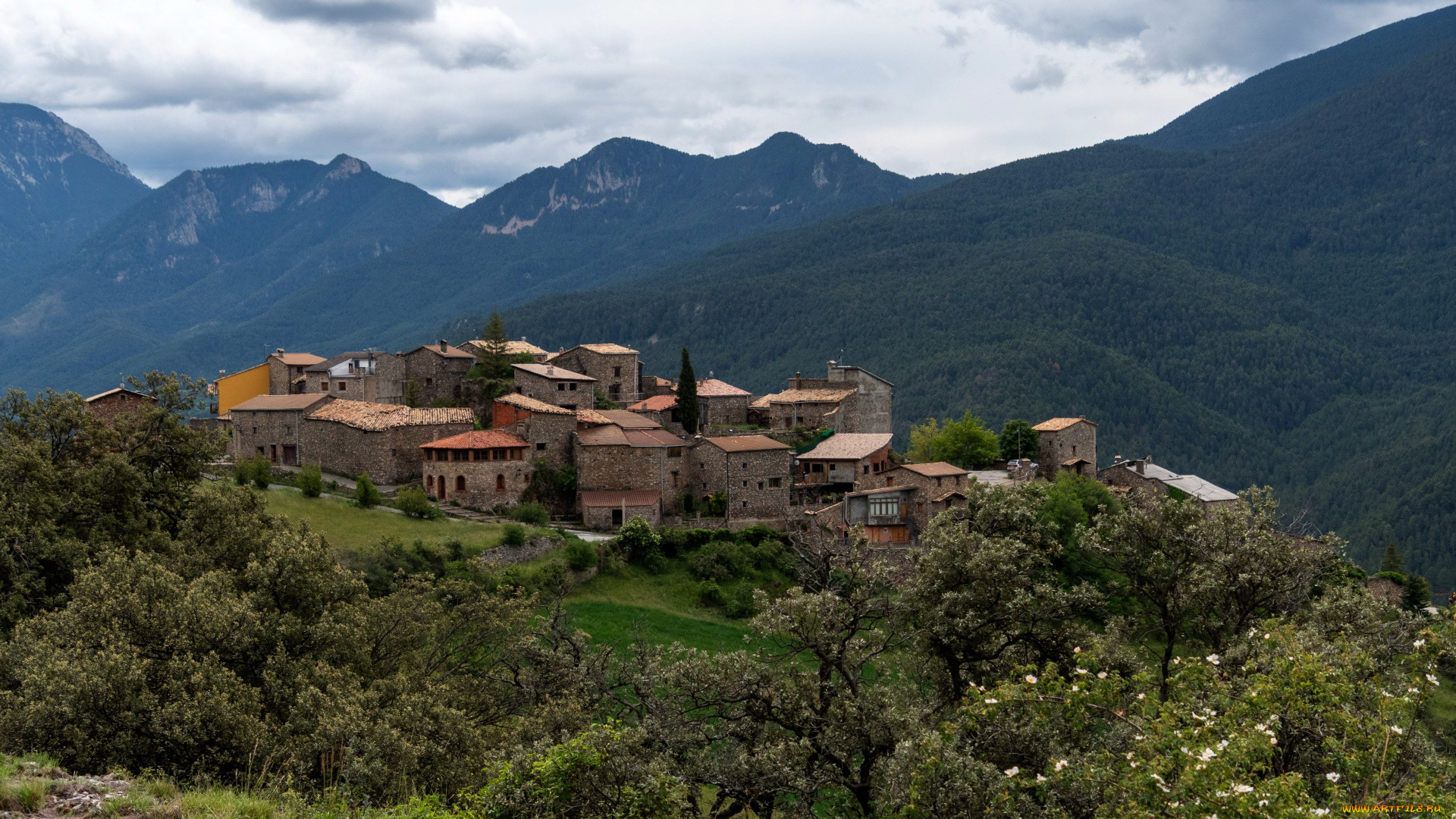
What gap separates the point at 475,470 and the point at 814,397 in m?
27.4

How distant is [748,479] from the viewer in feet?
180

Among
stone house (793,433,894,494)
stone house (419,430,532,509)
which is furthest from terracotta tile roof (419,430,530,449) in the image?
stone house (793,433,894,494)

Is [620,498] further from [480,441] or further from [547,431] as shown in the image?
[480,441]

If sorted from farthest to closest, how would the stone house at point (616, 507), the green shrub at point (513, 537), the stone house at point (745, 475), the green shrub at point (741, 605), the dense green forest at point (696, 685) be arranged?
the stone house at point (745, 475) < the stone house at point (616, 507) < the green shrub at point (741, 605) < the green shrub at point (513, 537) < the dense green forest at point (696, 685)

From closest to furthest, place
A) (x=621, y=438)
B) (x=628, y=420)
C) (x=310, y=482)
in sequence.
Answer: (x=310, y=482), (x=621, y=438), (x=628, y=420)

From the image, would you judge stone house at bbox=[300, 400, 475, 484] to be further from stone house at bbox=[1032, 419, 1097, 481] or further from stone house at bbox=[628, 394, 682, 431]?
stone house at bbox=[1032, 419, 1097, 481]

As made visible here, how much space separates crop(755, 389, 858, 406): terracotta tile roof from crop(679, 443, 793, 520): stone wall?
14.7 m

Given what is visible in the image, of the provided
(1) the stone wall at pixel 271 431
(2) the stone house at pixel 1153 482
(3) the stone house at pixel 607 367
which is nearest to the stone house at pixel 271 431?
(1) the stone wall at pixel 271 431

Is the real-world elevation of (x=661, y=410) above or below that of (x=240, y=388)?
below

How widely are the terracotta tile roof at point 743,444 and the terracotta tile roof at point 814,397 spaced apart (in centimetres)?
1391

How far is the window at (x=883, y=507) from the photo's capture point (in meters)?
56.2

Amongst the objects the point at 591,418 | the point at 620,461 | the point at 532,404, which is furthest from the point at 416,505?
the point at 591,418

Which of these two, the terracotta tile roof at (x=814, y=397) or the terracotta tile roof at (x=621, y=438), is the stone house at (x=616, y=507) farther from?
the terracotta tile roof at (x=814, y=397)

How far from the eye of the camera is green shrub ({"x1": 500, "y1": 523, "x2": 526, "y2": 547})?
44969 mm
